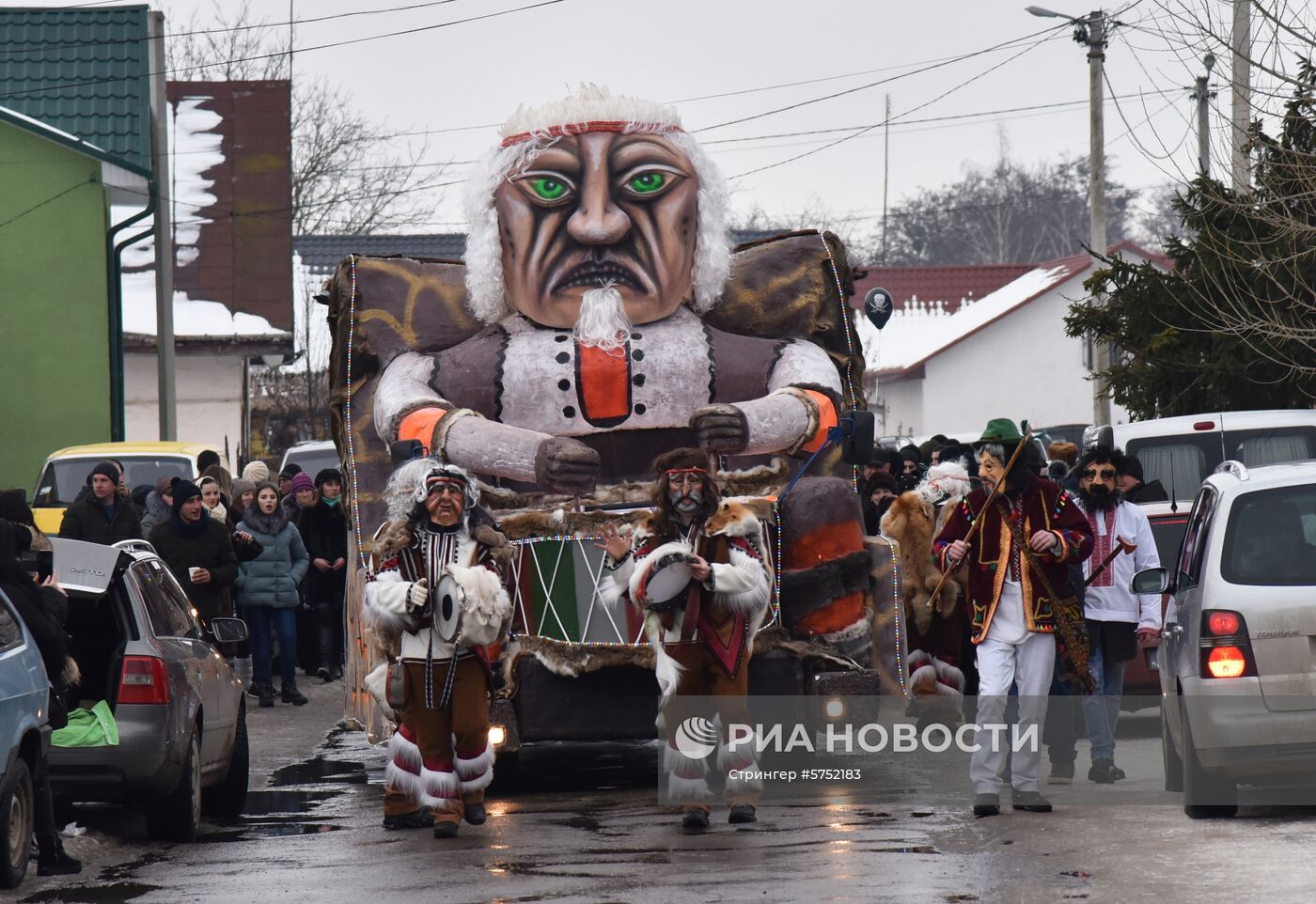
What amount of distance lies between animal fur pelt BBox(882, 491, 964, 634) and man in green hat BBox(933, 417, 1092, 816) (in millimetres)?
3107

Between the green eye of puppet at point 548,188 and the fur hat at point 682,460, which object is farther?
the green eye of puppet at point 548,188

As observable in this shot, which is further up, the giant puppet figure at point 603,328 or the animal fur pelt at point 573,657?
the giant puppet figure at point 603,328

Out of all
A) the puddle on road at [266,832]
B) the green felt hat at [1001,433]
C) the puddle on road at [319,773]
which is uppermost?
the green felt hat at [1001,433]

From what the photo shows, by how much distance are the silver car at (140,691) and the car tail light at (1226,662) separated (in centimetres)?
469

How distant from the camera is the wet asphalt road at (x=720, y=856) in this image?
805 cm

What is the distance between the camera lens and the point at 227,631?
39.1 feet

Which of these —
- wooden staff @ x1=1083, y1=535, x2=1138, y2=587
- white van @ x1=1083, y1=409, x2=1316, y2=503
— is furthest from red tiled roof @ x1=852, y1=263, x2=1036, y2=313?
wooden staff @ x1=1083, y1=535, x2=1138, y2=587

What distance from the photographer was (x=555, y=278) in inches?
490

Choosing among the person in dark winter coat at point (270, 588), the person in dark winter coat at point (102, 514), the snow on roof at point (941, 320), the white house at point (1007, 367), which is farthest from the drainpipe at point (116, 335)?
the white house at point (1007, 367)

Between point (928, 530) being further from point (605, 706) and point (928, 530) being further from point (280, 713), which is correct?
point (280, 713)

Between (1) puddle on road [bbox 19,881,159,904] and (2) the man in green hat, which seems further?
(2) the man in green hat

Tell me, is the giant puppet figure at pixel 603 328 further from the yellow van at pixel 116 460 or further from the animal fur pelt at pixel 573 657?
the yellow van at pixel 116 460

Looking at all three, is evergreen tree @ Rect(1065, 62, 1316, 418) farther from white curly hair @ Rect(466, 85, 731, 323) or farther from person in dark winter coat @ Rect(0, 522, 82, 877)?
person in dark winter coat @ Rect(0, 522, 82, 877)

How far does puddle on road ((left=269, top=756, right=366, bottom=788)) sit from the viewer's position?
1296cm
